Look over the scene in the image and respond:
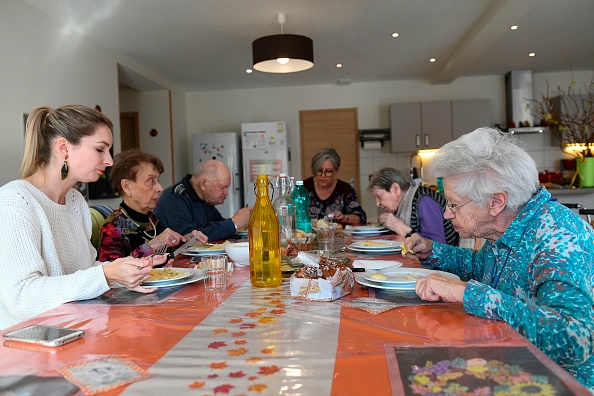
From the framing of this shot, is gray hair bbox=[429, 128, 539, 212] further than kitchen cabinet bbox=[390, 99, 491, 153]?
No

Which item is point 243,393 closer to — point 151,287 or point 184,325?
point 184,325

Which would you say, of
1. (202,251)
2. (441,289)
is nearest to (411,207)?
(202,251)

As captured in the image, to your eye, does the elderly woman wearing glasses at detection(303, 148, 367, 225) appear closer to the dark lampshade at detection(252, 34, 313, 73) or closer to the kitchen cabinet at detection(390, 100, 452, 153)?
the dark lampshade at detection(252, 34, 313, 73)

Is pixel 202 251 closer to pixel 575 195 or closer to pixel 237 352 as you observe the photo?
pixel 237 352

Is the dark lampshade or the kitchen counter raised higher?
the dark lampshade

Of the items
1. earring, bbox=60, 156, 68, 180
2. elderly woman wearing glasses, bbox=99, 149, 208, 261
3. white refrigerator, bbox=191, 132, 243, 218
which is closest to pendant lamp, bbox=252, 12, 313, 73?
elderly woman wearing glasses, bbox=99, 149, 208, 261

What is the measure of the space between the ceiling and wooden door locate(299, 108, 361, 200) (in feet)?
2.62

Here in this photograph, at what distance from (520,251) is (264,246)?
0.71 m

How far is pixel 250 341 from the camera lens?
0.96 meters

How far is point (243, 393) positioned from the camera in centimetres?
72

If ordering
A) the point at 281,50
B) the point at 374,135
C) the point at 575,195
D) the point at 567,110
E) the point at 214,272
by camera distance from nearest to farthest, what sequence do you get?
the point at 214,272 → the point at 281,50 → the point at 575,195 → the point at 567,110 → the point at 374,135

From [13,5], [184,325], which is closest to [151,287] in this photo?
[184,325]

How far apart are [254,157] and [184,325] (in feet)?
20.2

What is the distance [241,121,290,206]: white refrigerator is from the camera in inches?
281
